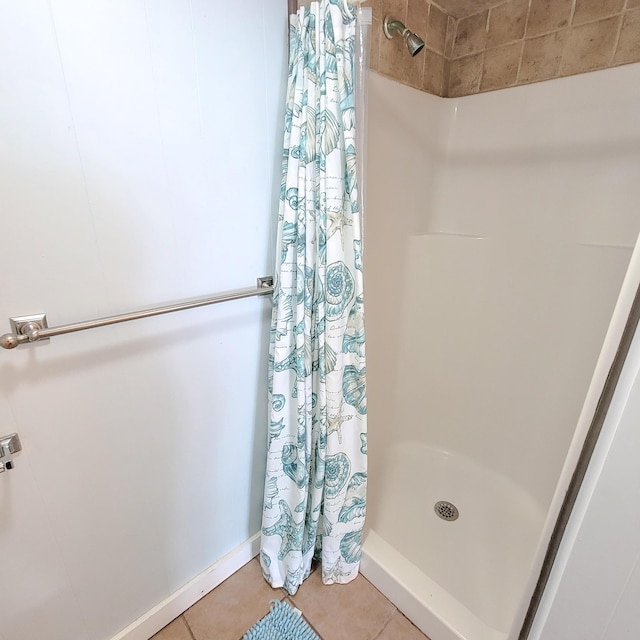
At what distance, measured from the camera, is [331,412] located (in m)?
1.03

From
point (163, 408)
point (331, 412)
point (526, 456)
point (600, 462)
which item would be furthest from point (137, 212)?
point (526, 456)

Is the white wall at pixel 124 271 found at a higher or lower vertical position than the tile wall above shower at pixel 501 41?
lower

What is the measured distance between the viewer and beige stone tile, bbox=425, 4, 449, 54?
133cm

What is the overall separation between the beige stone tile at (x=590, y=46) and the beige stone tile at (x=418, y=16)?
1.64 feet

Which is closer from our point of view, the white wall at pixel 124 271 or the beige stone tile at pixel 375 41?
the white wall at pixel 124 271

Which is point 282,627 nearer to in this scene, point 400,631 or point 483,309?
point 400,631

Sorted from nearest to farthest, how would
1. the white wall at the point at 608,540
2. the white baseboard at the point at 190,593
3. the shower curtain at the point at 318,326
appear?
the white wall at the point at 608,540
the shower curtain at the point at 318,326
the white baseboard at the point at 190,593

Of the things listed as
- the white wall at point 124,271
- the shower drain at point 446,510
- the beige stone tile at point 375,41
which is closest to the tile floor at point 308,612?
the white wall at point 124,271

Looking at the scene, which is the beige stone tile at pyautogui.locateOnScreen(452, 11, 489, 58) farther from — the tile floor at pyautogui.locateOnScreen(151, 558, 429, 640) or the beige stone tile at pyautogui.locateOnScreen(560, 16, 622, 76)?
the tile floor at pyautogui.locateOnScreen(151, 558, 429, 640)

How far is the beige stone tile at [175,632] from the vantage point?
109cm

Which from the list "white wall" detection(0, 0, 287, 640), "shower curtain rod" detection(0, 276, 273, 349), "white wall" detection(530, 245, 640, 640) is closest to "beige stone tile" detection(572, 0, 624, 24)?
"white wall" detection(0, 0, 287, 640)

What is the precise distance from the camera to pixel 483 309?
1.53m

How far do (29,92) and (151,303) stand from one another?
450mm

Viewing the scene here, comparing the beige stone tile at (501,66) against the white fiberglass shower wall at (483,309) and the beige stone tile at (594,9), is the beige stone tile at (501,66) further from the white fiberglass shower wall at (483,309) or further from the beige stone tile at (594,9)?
the beige stone tile at (594,9)
